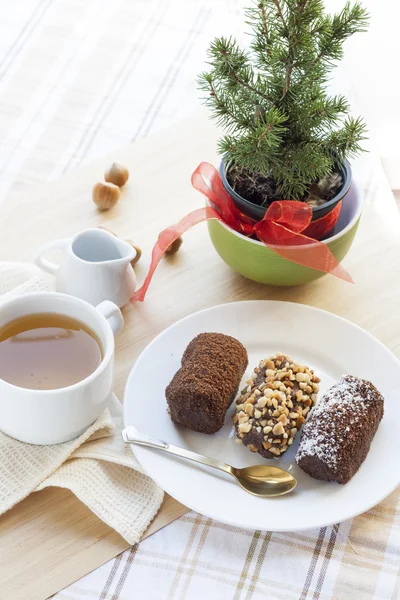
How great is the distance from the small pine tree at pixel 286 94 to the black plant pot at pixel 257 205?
0.11ft

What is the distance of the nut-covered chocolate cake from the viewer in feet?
3.14

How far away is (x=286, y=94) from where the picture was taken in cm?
101

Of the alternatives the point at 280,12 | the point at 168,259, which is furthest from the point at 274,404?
the point at 280,12

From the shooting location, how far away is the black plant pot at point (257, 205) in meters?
1.08

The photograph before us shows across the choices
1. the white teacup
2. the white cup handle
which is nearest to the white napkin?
the white teacup

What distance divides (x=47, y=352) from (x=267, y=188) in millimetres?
411

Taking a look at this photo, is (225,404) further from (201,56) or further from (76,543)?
(201,56)

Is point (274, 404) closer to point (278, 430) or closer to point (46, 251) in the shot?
point (278, 430)

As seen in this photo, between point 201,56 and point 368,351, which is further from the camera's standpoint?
point 201,56

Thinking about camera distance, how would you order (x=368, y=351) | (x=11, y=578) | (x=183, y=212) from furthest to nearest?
(x=183, y=212), (x=368, y=351), (x=11, y=578)

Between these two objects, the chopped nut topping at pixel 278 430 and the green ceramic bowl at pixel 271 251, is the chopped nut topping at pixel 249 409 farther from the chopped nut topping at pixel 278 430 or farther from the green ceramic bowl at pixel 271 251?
the green ceramic bowl at pixel 271 251

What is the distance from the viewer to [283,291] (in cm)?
122

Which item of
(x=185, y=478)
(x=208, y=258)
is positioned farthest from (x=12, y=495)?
(x=208, y=258)

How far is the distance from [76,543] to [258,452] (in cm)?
26
